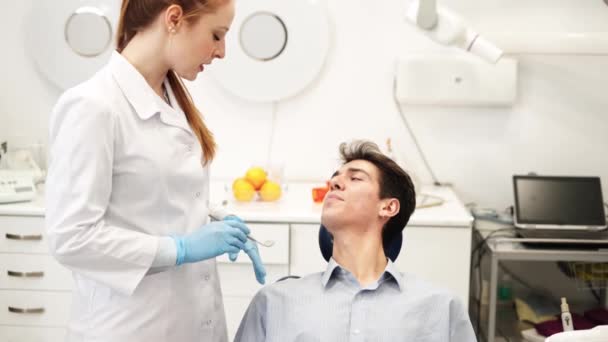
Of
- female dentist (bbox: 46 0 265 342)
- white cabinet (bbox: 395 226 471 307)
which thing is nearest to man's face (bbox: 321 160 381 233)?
female dentist (bbox: 46 0 265 342)

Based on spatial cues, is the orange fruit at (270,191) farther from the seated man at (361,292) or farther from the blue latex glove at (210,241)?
the blue latex glove at (210,241)

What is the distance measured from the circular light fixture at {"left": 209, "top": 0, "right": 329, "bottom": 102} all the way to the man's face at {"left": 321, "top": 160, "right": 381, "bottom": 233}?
106cm

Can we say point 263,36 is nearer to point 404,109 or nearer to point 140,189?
point 404,109

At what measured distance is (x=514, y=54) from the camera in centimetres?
282

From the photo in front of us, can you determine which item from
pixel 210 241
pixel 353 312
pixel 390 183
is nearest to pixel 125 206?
pixel 210 241

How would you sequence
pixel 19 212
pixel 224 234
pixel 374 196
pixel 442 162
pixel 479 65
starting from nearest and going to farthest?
pixel 224 234 → pixel 374 196 → pixel 19 212 → pixel 479 65 → pixel 442 162

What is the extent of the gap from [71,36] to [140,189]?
5.45 feet

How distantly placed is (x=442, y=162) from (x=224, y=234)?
162cm

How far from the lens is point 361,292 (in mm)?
1676

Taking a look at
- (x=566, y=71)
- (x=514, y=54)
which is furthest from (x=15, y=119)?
(x=566, y=71)

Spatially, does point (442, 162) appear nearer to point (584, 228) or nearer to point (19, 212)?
point (584, 228)

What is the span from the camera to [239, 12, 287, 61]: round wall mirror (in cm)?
278

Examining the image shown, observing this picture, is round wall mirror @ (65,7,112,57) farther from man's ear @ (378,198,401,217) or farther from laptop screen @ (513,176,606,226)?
laptop screen @ (513,176,606,226)

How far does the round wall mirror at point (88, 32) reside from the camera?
284 cm
